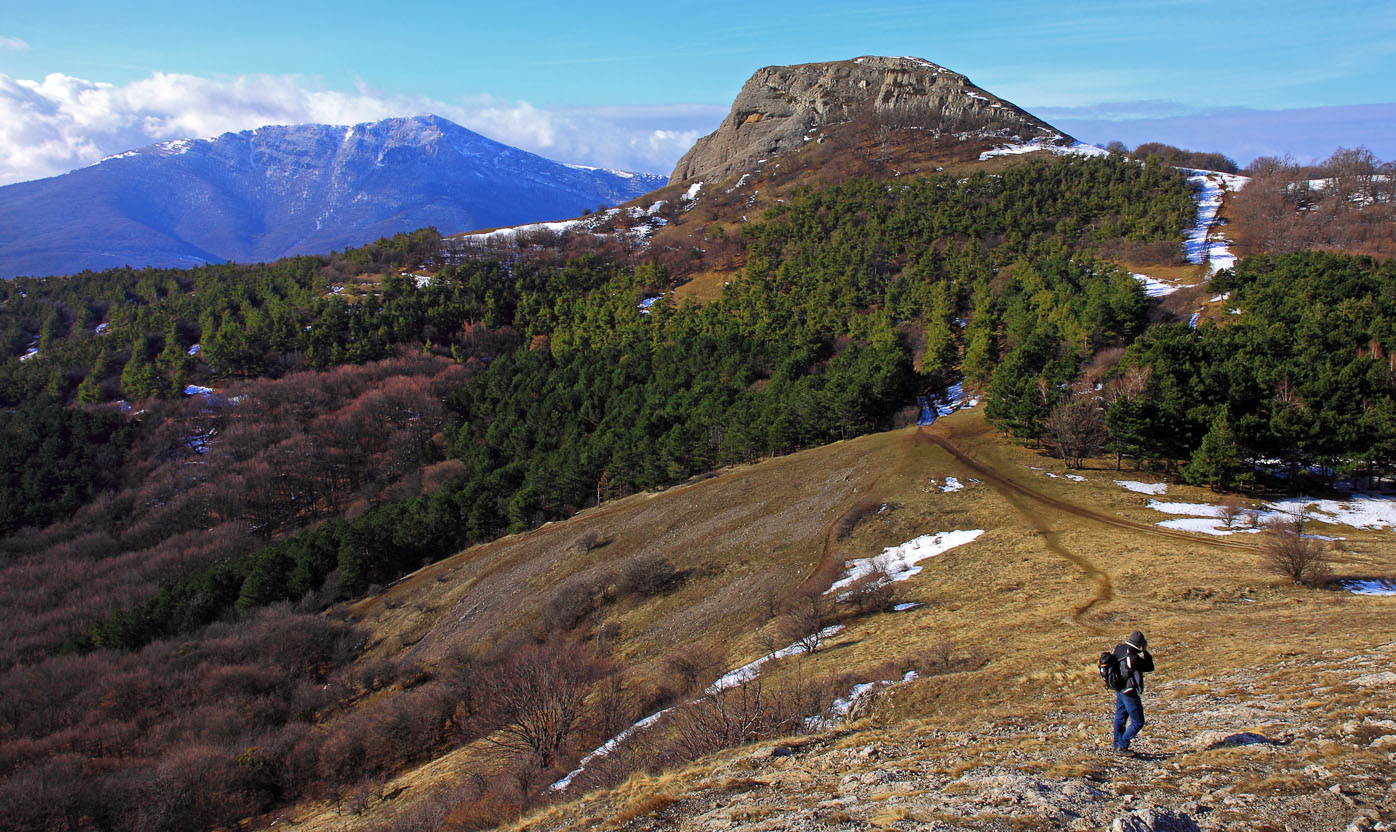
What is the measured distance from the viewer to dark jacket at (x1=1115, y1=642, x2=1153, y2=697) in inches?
472

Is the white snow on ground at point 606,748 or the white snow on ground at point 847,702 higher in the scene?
the white snow on ground at point 847,702

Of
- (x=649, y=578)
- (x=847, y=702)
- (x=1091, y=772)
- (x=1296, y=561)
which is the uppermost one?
(x=1091, y=772)

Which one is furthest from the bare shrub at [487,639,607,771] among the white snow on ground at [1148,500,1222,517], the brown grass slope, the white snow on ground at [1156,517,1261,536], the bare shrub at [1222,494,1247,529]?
the bare shrub at [1222,494,1247,529]

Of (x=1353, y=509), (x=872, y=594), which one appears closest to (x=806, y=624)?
(x=872, y=594)

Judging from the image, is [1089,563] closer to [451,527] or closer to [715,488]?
[715,488]

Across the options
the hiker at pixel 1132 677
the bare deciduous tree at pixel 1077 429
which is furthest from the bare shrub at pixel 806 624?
the bare deciduous tree at pixel 1077 429

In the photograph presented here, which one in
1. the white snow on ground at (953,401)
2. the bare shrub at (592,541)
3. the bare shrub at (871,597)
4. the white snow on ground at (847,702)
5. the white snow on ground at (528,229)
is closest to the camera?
the white snow on ground at (847,702)

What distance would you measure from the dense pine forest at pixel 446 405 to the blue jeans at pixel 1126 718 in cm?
2103

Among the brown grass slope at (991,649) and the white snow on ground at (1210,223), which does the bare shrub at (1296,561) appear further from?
the white snow on ground at (1210,223)

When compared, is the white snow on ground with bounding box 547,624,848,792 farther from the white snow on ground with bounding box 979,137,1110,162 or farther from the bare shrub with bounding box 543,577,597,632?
the white snow on ground with bounding box 979,137,1110,162

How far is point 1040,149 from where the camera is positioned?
471 ft

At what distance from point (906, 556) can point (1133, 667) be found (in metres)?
23.4

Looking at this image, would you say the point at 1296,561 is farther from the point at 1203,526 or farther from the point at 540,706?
the point at 540,706

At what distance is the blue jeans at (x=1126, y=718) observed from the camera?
1203 cm
